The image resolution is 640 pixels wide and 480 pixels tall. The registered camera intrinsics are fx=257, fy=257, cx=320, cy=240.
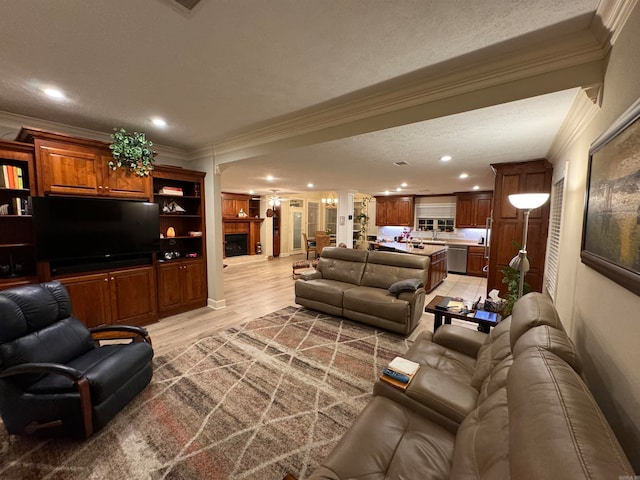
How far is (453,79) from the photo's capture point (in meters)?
1.97

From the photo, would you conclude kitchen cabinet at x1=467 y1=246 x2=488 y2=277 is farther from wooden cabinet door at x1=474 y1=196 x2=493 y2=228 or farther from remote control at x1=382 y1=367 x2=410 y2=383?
remote control at x1=382 y1=367 x2=410 y2=383

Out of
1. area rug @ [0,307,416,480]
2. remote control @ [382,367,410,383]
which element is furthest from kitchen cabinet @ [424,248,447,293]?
remote control @ [382,367,410,383]

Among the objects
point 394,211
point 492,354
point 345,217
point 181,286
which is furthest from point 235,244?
point 492,354

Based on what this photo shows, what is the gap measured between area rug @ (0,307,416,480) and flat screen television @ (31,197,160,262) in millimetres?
1631

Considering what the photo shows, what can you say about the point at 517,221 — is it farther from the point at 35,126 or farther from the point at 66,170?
the point at 35,126

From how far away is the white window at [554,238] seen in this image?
287 cm

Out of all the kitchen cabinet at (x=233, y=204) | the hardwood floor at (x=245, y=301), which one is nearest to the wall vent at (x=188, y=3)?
the hardwood floor at (x=245, y=301)

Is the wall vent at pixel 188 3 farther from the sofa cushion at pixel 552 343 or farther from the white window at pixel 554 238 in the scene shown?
the white window at pixel 554 238

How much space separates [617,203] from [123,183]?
15.0 feet

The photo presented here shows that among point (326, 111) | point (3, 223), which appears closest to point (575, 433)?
point (326, 111)

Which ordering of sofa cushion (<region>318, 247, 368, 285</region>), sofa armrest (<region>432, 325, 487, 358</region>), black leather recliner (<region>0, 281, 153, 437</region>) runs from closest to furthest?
black leather recliner (<region>0, 281, 153, 437</region>) < sofa armrest (<region>432, 325, 487, 358</region>) < sofa cushion (<region>318, 247, 368, 285</region>)

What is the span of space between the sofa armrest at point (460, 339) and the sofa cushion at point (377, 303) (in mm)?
925

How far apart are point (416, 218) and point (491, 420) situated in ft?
26.2

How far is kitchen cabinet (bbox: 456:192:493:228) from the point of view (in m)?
7.11
